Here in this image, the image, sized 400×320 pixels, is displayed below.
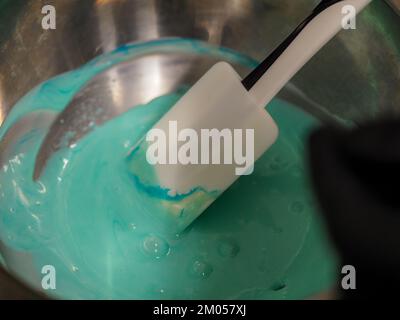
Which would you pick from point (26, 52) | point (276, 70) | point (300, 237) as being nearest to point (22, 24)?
point (26, 52)

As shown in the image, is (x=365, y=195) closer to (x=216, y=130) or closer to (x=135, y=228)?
(x=216, y=130)

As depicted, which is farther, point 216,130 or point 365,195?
point 216,130

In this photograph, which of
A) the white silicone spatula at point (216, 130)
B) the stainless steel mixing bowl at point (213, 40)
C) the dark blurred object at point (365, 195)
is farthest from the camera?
the stainless steel mixing bowl at point (213, 40)

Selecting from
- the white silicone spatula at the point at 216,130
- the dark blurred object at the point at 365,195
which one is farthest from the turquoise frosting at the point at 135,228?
Answer: the dark blurred object at the point at 365,195

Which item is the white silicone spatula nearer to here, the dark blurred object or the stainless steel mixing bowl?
the stainless steel mixing bowl

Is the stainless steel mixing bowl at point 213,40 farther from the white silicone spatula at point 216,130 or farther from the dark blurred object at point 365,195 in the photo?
the dark blurred object at point 365,195

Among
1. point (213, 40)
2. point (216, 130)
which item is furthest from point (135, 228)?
point (213, 40)

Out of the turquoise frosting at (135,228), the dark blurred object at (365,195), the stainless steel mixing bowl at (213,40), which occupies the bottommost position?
the dark blurred object at (365,195)

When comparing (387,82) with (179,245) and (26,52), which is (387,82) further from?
(26,52)
